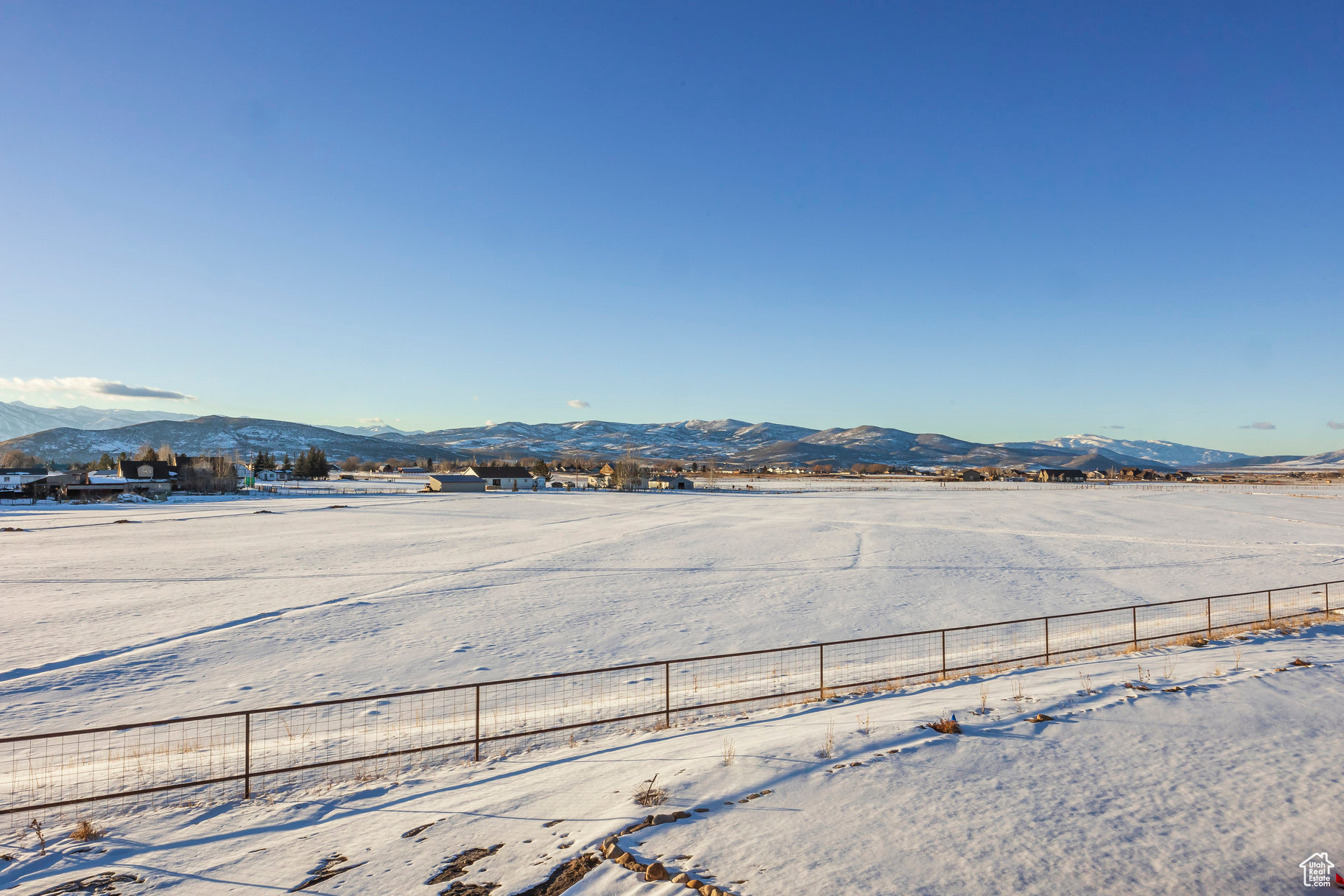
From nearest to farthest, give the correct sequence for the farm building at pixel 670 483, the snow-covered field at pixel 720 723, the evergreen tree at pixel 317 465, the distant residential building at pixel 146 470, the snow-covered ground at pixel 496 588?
1. the snow-covered field at pixel 720 723
2. the snow-covered ground at pixel 496 588
3. the distant residential building at pixel 146 470
4. the farm building at pixel 670 483
5. the evergreen tree at pixel 317 465

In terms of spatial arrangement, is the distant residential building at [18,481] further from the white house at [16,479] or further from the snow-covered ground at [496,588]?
the snow-covered ground at [496,588]

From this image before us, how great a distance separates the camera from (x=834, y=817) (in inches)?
275

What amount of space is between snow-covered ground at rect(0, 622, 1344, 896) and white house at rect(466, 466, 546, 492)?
98.2 m

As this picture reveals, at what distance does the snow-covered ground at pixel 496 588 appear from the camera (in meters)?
14.6

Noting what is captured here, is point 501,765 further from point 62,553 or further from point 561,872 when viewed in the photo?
point 62,553

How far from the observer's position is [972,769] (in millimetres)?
8172

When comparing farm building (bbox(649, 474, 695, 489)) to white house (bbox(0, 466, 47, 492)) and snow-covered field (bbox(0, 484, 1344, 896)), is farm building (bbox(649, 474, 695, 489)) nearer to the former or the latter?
snow-covered field (bbox(0, 484, 1344, 896))

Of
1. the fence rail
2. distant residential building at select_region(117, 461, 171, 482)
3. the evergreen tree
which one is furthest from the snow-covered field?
the evergreen tree

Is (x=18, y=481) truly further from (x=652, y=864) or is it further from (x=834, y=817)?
(x=834, y=817)

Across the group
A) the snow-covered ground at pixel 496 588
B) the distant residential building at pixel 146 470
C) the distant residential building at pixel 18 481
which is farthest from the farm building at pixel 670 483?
the distant residential building at pixel 18 481

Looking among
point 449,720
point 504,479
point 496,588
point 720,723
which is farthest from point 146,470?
point 720,723

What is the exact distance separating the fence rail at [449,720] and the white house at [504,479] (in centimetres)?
9303

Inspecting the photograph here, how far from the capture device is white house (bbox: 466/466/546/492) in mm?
105500

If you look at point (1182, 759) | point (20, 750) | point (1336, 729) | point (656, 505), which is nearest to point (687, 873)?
point (1182, 759)
